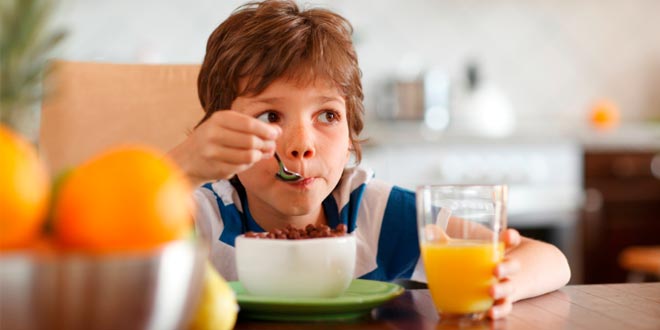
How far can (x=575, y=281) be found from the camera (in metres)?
3.58

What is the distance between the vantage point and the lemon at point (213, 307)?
0.68 m

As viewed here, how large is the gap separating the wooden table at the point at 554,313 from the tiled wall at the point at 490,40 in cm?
276

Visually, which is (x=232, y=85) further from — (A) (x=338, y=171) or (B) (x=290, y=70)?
(A) (x=338, y=171)

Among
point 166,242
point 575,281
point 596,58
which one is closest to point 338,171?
point 166,242

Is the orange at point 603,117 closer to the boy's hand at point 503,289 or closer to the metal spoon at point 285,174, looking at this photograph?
the metal spoon at point 285,174

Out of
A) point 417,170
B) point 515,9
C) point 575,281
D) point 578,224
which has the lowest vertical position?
point 575,281

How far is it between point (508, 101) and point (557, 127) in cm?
53

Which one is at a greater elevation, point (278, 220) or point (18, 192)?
point (18, 192)

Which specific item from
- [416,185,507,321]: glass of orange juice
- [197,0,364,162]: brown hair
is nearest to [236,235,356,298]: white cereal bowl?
[416,185,507,321]: glass of orange juice

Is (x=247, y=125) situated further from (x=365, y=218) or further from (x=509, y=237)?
(x=365, y=218)

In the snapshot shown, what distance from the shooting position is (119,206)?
0.49 meters

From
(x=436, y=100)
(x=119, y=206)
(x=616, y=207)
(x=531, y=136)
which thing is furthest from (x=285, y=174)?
(x=616, y=207)

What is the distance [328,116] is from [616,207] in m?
2.80

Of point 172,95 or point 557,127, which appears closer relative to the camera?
point 172,95
